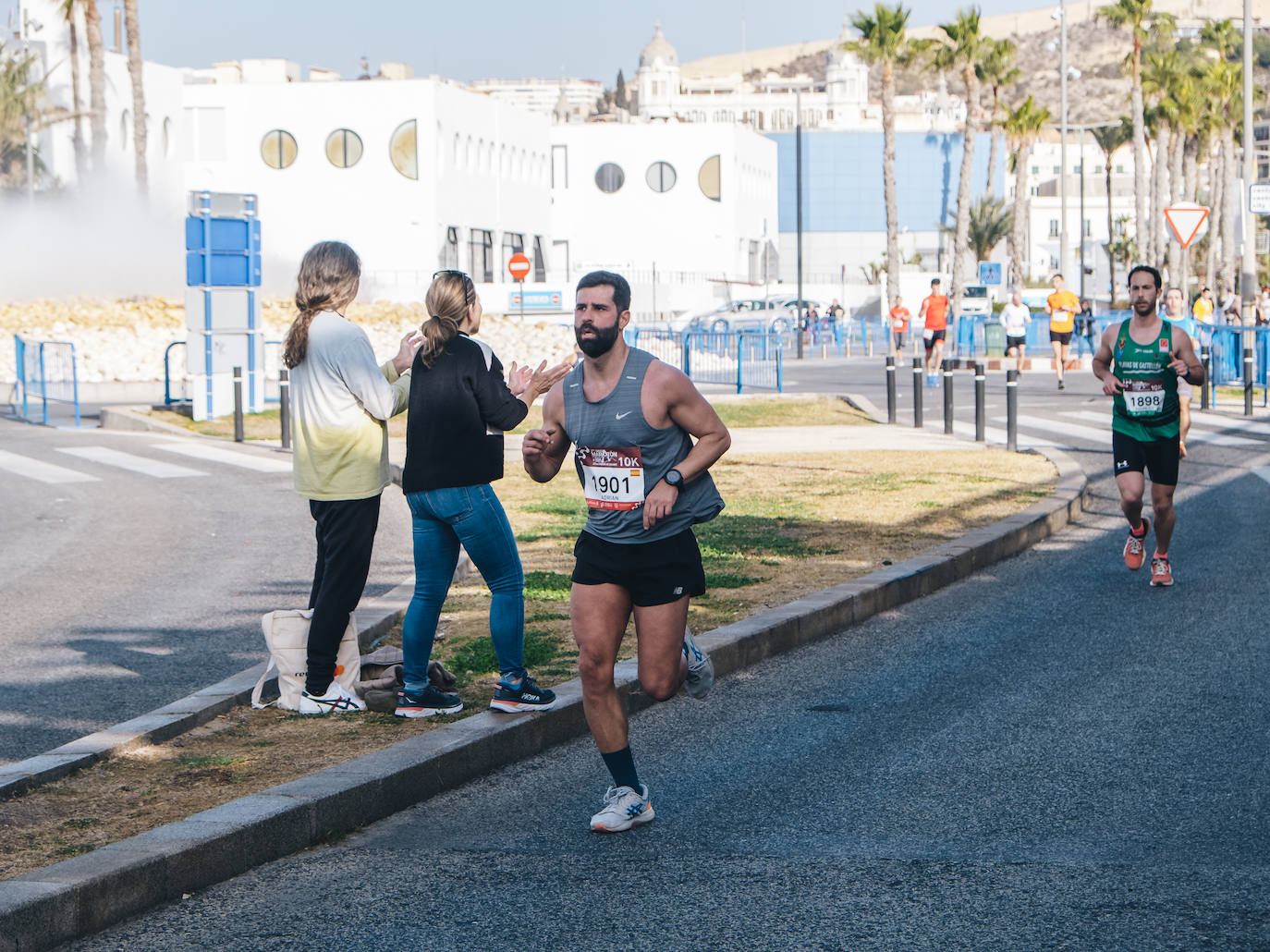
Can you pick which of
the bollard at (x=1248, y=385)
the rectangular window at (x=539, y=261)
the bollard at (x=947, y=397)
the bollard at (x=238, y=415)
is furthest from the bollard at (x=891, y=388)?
the rectangular window at (x=539, y=261)

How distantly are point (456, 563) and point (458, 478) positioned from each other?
0.35 metres

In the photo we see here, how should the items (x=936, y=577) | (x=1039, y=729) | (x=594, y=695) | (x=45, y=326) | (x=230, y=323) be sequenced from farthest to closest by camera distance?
(x=45, y=326)
(x=230, y=323)
(x=936, y=577)
(x=1039, y=729)
(x=594, y=695)

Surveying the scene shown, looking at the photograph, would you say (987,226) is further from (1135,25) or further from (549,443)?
(549,443)

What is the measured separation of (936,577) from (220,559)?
5.17m

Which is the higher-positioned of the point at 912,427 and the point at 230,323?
the point at 230,323

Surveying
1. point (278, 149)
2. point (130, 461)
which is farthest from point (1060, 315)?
point (278, 149)

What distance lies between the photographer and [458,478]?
661cm

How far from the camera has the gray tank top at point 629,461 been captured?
5.49 meters

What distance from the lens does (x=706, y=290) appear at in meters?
84.2

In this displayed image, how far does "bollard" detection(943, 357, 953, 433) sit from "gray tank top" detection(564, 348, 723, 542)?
15338 millimetres

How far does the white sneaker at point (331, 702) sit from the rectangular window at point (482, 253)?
70303 millimetres

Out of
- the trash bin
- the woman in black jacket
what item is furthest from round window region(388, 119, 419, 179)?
the woman in black jacket

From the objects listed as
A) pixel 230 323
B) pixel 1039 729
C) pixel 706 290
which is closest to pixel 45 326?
pixel 230 323

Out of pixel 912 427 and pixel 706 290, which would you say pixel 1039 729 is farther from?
pixel 706 290
